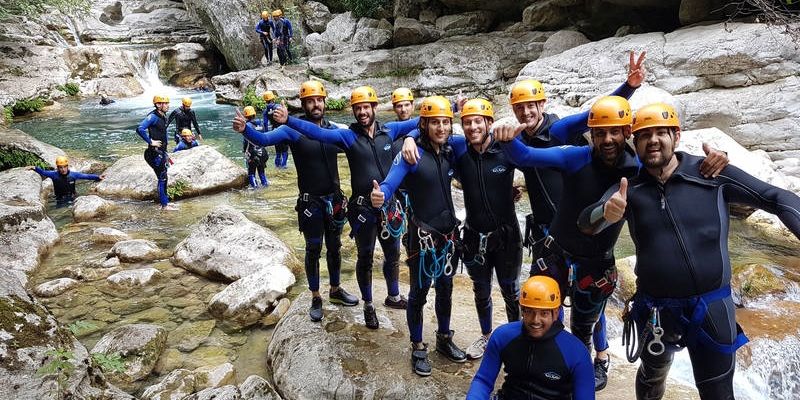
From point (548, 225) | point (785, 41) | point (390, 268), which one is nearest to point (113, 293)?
point (390, 268)

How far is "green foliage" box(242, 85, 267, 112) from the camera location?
65.6ft

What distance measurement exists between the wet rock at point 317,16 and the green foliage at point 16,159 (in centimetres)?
1523

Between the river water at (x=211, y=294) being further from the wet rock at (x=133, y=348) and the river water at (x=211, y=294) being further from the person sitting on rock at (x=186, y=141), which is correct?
the person sitting on rock at (x=186, y=141)

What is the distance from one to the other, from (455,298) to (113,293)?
181 inches

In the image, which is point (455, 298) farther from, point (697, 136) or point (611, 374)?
point (697, 136)

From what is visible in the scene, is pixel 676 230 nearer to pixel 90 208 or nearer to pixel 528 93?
pixel 528 93

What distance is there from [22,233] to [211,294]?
378 centimetres

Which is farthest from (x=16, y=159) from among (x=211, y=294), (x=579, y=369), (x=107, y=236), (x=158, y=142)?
(x=579, y=369)

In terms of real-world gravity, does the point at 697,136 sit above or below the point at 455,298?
above

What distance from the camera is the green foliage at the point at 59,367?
302 cm

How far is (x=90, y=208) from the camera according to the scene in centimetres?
988

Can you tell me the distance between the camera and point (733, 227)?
898cm

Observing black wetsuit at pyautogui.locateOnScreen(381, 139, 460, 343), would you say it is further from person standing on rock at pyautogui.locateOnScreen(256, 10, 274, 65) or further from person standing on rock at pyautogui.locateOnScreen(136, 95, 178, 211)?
person standing on rock at pyautogui.locateOnScreen(256, 10, 274, 65)

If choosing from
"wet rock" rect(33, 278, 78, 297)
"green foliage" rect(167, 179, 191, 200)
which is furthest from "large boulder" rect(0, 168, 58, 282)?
"green foliage" rect(167, 179, 191, 200)
